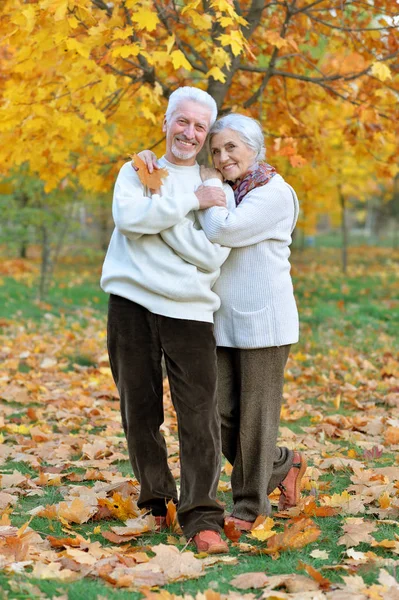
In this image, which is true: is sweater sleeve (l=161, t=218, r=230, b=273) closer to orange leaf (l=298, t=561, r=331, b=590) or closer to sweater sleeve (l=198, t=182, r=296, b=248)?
sweater sleeve (l=198, t=182, r=296, b=248)

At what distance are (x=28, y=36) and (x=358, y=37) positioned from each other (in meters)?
3.40

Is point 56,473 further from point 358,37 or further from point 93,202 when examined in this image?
point 93,202

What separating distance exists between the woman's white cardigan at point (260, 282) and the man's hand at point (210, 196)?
0.18 ft

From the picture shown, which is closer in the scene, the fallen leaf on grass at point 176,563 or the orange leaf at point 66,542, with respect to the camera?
the fallen leaf on grass at point 176,563

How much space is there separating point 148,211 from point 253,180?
1.75 ft

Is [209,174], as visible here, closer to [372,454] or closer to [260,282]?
[260,282]

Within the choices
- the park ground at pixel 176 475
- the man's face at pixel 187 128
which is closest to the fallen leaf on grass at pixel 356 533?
the park ground at pixel 176 475

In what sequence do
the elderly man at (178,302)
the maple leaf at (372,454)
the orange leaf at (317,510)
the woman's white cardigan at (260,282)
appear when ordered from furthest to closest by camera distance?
1. the maple leaf at (372,454)
2. the orange leaf at (317,510)
3. the woman's white cardigan at (260,282)
4. the elderly man at (178,302)

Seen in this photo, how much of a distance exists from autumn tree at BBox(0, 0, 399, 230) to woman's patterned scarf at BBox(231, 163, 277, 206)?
1674 millimetres

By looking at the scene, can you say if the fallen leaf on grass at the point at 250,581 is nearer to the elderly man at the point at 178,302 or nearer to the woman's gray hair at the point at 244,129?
the elderly man at the point at 178,302

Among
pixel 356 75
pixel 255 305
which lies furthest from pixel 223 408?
pixel 356 75

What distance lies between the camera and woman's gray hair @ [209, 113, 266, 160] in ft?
11.0

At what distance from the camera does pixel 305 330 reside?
10.3 metres

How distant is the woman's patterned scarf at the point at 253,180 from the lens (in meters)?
3.36
